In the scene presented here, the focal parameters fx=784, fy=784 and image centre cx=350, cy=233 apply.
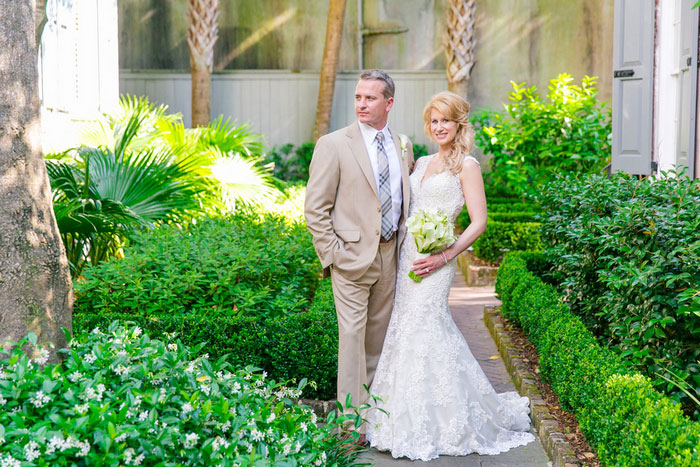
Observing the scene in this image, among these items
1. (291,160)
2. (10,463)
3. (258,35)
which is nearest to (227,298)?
(10,463)

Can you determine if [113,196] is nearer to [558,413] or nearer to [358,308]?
[358,308]

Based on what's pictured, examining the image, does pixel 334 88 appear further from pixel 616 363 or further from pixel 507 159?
pixel 616 363

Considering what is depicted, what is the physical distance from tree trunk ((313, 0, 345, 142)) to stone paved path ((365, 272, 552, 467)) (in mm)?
6022

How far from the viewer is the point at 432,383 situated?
14.1 feet

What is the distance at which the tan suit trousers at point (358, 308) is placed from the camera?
167 inches

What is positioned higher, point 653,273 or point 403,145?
point 403,145

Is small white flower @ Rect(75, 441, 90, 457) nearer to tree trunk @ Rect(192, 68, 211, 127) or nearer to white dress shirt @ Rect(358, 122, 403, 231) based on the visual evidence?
white dress shirt @ Rect(358, 122, 403, 231)

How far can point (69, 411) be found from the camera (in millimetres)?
2533

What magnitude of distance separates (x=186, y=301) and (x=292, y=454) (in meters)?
2.84

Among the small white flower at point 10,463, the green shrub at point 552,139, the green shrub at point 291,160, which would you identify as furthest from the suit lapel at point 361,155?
the green shrub at point 291,160

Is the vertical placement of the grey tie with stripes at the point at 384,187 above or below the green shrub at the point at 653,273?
above

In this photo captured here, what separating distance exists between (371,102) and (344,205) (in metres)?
0.58

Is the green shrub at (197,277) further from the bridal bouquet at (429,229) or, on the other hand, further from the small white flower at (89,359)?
the small white flower at (89,359)

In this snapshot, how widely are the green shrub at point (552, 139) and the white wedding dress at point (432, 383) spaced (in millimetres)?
6750
